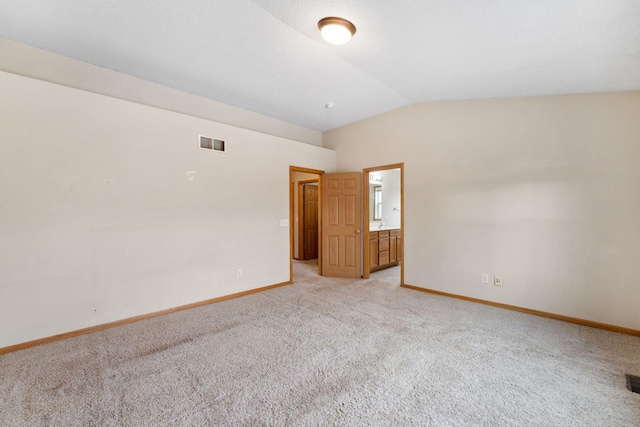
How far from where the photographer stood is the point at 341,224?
5035 mm

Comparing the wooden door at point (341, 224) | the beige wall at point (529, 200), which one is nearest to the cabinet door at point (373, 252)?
the wooden door at point (341, 224)

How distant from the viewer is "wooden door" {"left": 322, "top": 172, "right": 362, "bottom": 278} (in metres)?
4.93

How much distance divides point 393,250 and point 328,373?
13.4 ft

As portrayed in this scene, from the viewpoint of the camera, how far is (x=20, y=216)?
2.43 m

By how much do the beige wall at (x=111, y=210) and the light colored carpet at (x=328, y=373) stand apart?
1.26 ft

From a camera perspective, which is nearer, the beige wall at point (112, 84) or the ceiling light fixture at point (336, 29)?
the ceiling light fixture at point (336, 29)

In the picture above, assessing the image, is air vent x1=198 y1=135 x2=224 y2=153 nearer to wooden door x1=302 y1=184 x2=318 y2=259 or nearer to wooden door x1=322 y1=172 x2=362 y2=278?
wooden door x1=322 y1=172 x2=362 y2=278

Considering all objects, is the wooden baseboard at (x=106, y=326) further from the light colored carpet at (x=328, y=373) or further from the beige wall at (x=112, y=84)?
Result: the beige wall at (x=112, y=84)

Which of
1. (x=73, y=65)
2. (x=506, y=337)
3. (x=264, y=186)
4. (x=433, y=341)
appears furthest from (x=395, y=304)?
(x=73, y=65)

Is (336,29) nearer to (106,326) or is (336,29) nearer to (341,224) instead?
(341,224)

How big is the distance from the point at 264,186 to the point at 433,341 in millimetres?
3104

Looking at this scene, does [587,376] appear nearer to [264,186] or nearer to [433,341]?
[433,341]

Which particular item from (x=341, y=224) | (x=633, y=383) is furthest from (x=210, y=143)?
(x=633, y=383)

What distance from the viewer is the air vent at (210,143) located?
11.8 feet
